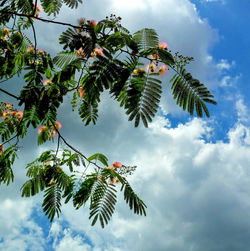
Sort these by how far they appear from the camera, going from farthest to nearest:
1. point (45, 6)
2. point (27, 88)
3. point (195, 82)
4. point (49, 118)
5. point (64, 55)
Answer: point (45, 6), point (64, 55), point (49, 118), point (27, 88), point (195, 82)

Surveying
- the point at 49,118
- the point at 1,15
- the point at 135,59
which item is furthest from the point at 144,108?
the point at 1,15

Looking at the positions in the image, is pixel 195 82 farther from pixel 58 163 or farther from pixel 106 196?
pixel 58 163

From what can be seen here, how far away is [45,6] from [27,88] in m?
1.89

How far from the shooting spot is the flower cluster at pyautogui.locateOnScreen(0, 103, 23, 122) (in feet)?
14.1

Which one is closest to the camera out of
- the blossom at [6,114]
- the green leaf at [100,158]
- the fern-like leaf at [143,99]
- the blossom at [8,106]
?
the fern-like leaf at [143,99]

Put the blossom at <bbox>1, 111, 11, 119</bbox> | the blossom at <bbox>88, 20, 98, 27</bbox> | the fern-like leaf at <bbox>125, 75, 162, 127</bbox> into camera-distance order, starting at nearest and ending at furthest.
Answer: the fern-like leaf at <bbox>125, 75, 162, 127</bbox> → the blossom at <bbox>88, 20, 98, 27</bbox> → the blossom at <bbox>1, 111, 11, 119</bbox>

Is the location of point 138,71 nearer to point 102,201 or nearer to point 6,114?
point 102,201

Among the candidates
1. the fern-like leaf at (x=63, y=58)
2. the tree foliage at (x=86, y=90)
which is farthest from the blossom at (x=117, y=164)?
the fern-like leaf at (x=63, y=58)

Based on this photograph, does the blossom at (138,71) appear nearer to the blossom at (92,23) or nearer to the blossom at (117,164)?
the blossom at (92,23)

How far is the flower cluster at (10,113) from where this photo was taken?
4.31 m

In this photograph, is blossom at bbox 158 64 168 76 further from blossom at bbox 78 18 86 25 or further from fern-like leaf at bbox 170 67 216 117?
blossom at bbox 78 18 86 25

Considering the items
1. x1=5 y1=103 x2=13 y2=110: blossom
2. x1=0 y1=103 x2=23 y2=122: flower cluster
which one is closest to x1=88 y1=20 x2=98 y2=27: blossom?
x1=0 y1=103 x2=23 y2=122: flower cluster

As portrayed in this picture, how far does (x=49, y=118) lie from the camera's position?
3.22 meters

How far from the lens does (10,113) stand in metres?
4.41
